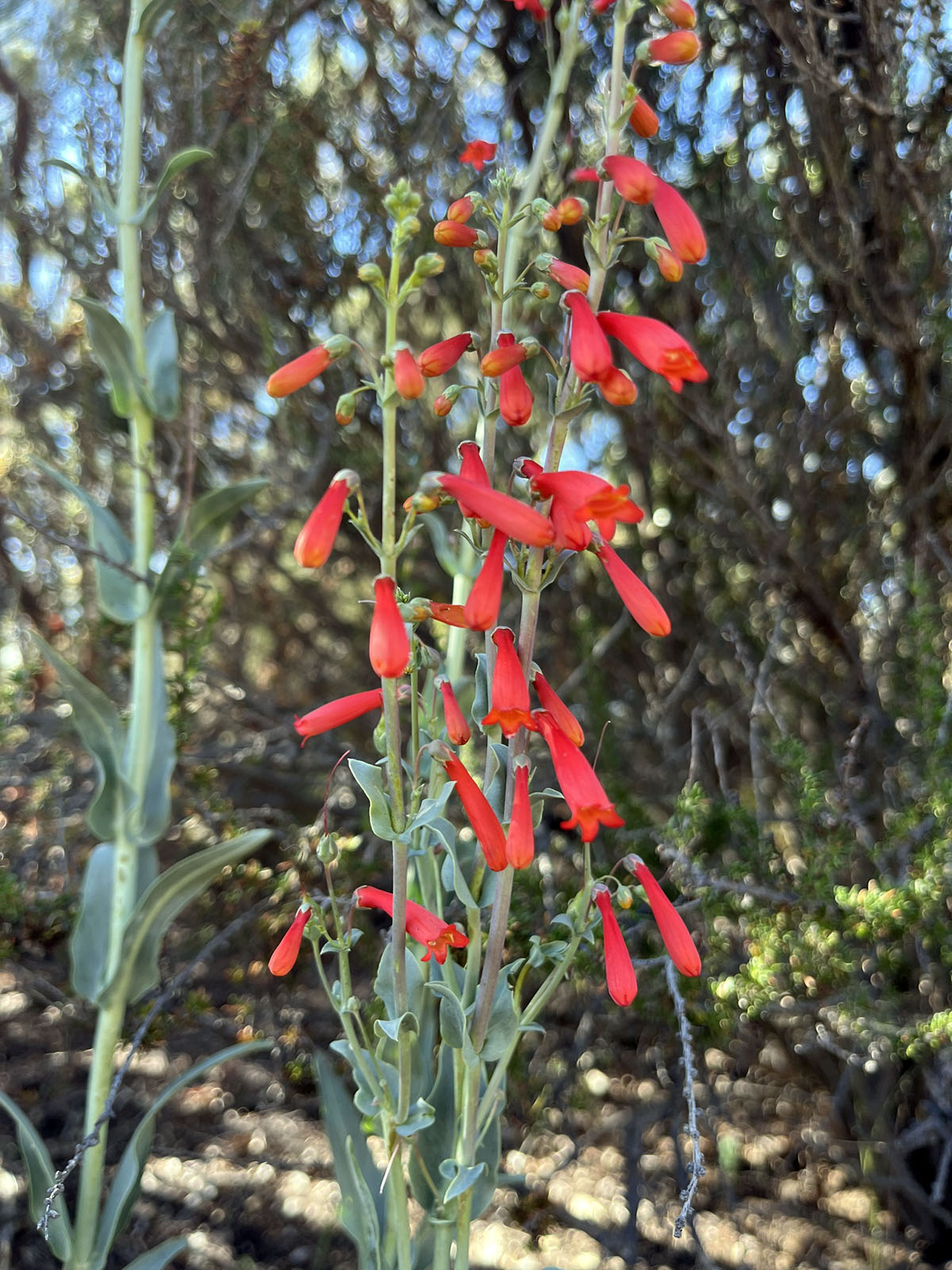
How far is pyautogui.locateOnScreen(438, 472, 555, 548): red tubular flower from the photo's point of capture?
92 cm

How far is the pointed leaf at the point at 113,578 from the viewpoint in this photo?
5.26ft

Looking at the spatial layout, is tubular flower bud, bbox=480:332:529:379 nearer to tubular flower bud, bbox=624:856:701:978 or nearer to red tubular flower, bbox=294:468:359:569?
red tubular flower, bbox=294:468:359:569

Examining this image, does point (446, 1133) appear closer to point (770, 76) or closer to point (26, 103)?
point (770, 76)

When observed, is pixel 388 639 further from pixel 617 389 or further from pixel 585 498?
pixel 617 389

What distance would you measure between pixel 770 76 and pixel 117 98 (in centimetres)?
154

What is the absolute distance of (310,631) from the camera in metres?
2.88

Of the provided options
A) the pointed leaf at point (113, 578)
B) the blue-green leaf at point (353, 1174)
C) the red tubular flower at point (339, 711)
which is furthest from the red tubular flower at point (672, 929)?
the pointed leaf at point (113, 578)

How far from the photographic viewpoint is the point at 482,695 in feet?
3.59

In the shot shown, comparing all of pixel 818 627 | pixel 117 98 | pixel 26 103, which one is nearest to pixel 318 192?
pixel 117 98

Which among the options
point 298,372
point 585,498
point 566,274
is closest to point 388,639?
point 585,498

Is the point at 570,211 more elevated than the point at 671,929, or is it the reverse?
the point at 570,211

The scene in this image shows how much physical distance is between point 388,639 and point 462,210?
1.81 feet

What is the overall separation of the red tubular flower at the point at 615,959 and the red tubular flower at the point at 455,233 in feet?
2.56

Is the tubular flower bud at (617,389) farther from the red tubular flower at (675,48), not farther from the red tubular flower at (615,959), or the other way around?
the red tubular flower at (615,959)
